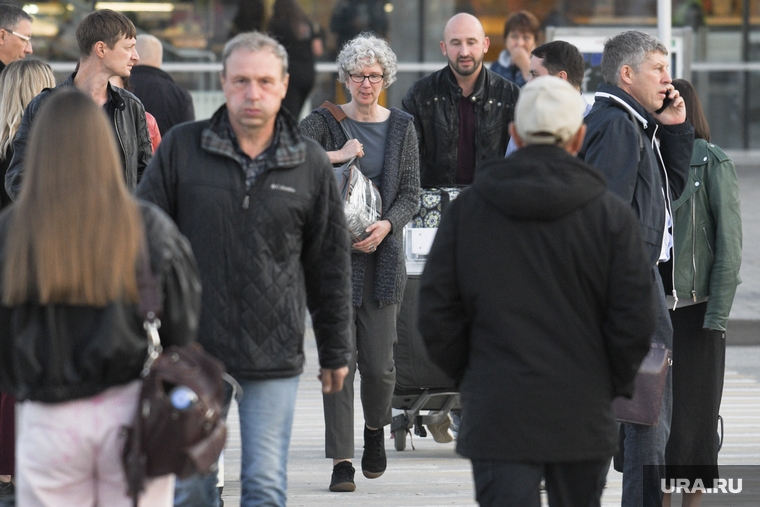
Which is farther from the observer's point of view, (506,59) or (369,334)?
(506,59)

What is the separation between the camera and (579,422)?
3.63 meters

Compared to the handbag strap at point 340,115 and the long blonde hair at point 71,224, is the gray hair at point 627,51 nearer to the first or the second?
the handbag strap at point 340,115

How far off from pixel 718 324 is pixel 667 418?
1.76 feet

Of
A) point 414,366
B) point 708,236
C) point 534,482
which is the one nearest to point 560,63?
point 708,236

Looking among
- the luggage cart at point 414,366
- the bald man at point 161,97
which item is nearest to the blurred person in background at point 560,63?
the luggage cart at point 414,366

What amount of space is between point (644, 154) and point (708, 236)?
0.62m

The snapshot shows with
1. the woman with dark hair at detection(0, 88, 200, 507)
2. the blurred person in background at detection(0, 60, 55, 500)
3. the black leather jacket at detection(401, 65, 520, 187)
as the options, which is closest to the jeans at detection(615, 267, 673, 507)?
the black leather jacket at detection(401, 65, 520, 187)

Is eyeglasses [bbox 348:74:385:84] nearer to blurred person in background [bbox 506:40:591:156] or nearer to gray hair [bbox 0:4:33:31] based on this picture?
blurred person in background [bbox 506:40:591:156]

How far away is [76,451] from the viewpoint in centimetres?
321

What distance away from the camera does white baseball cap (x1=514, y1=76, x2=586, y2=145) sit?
12.3 feet

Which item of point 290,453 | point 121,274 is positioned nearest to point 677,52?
point 290,453

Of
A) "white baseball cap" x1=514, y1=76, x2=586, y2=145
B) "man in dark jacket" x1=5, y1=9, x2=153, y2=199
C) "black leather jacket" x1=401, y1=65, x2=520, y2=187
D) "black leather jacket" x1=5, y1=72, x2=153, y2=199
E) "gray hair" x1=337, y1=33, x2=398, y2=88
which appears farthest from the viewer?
"black leather jacket" x1=401, y1=65, x2=520, y2=187

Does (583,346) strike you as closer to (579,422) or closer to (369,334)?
(579,422)

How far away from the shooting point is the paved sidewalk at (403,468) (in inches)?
234
